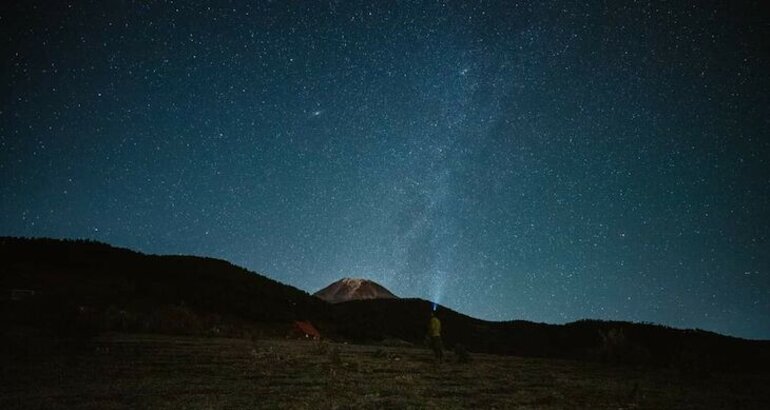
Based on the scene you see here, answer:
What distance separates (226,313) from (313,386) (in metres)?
33.6

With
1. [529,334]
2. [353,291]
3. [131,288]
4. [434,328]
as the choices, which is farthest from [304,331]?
[353,291]

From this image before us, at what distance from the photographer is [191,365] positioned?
620 inches

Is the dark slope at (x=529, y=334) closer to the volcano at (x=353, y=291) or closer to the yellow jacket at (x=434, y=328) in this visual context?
the volcano at (x=353, y=291)

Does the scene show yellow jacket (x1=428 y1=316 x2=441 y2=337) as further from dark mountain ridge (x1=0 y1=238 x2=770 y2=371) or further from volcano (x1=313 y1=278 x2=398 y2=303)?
volcano (x1=313 y1=278 x2=398 y2=303)

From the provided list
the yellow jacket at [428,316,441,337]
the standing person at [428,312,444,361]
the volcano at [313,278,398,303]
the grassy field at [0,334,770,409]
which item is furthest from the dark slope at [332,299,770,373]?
the grassy field at [0,334,770,409]

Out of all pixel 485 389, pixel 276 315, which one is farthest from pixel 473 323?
pixel 485 389

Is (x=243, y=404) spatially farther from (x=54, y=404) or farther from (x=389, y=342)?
(x=389, y=342)

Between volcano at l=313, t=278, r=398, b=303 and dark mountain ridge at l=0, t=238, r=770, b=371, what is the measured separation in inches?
574

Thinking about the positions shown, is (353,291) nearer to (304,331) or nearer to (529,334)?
(529,334)

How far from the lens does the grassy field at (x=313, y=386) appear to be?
9516 mm

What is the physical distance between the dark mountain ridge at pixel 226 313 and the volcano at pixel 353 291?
14.6 m

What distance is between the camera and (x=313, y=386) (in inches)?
458

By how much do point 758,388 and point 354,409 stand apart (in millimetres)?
12817

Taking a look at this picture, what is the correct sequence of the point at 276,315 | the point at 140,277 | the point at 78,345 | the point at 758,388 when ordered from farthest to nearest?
1. the point at 140,277
2. the point at 276,315
3. the point at 78,345
4. the point at 758,388
